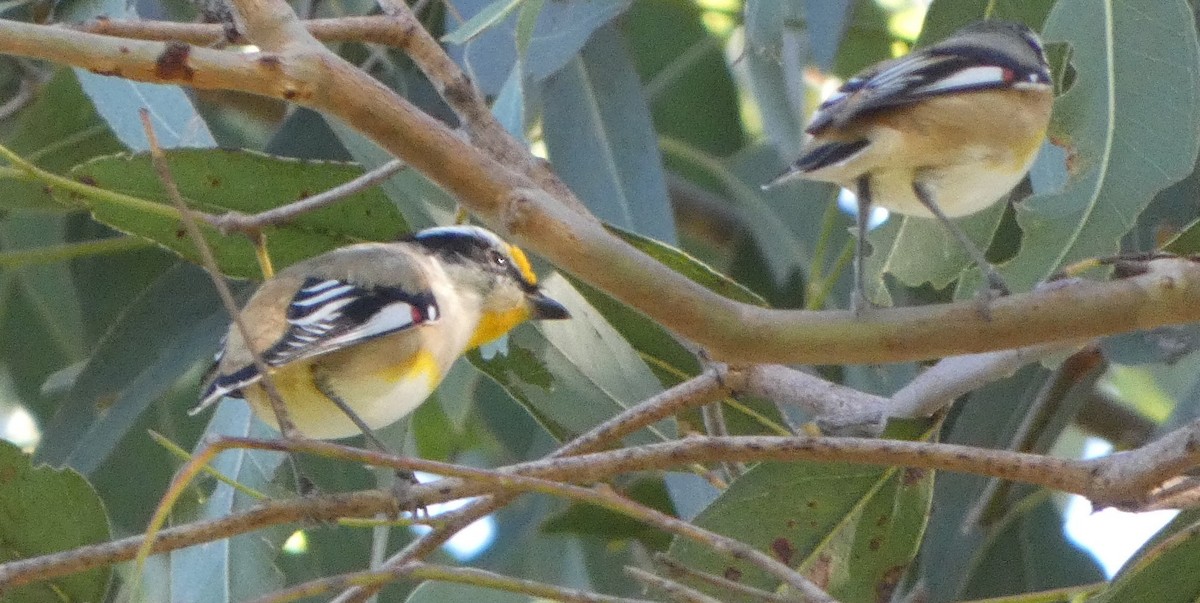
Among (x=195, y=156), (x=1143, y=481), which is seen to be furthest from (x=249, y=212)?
(x=1143, y=481)

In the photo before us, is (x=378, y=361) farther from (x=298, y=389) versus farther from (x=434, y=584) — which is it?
(x=434, y=584)

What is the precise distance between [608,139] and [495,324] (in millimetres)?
469

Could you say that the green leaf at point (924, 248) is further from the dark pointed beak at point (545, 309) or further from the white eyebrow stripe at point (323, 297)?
the white eyebrow stripe at point (323, 297)

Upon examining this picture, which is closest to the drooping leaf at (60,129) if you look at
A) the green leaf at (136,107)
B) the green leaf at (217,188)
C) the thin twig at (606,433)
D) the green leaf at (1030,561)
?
the green leaf at (136,107)

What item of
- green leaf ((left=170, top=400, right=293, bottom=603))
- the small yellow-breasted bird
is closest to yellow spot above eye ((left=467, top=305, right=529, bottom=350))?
the small yellow-breasted bird

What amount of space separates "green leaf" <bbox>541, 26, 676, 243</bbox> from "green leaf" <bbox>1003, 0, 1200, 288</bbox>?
90 cm

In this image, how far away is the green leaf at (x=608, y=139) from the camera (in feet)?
9.53

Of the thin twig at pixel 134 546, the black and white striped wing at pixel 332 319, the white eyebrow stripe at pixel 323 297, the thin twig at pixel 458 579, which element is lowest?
the thin twig at pixel 458 579

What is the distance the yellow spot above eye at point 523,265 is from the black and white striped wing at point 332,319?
0.71 ft

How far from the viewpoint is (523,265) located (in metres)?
2.76

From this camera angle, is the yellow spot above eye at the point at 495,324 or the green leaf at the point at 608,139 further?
the green leaf at the point at 608,139

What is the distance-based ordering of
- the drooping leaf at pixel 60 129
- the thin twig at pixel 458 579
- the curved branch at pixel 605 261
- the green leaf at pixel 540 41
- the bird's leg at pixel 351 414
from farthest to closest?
the drooping leaf at pixel 60 129 < the green leaf at pixel 540 41 < the bird's leg at pixel 351 414 < the thin twig at pixel 458 579 < the curved branch at pixel 605 261

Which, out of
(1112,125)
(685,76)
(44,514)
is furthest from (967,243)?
(685,76)

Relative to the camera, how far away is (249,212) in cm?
260
